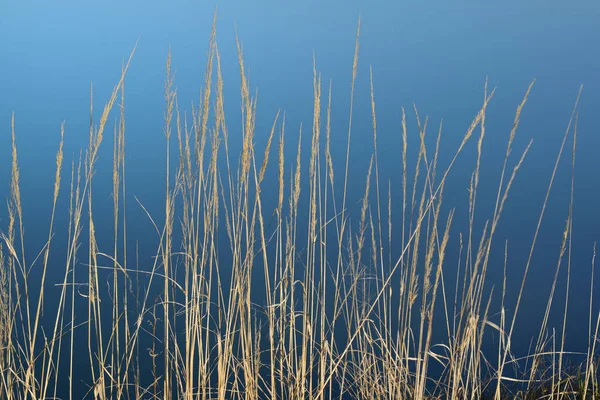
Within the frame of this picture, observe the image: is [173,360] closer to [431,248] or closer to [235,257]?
[235,257]

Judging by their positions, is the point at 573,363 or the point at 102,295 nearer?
the point at 573,363

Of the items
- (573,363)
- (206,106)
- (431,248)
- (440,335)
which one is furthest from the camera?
(440,335)

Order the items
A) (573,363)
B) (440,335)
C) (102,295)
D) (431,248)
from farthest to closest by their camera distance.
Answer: (102,295) → (440,335) → (573,363) → (431,248)

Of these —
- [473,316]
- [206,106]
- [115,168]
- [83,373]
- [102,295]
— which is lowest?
[83,373]

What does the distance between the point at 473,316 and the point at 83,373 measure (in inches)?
97.1

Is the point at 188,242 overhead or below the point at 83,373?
overhead

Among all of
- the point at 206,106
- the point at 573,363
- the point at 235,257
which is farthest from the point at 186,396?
the point at 573,363

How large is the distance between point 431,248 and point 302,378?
0.55 m

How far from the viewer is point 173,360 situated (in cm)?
188

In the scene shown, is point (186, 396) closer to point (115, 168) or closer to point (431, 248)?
point (115, 168)

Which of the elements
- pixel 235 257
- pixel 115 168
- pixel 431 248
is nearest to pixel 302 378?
pixel 235 257

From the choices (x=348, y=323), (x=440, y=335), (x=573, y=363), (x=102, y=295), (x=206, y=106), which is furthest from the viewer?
(x=102, y=295)

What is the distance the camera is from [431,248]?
1.38 metres

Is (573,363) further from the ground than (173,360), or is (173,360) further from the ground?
(173,360)
